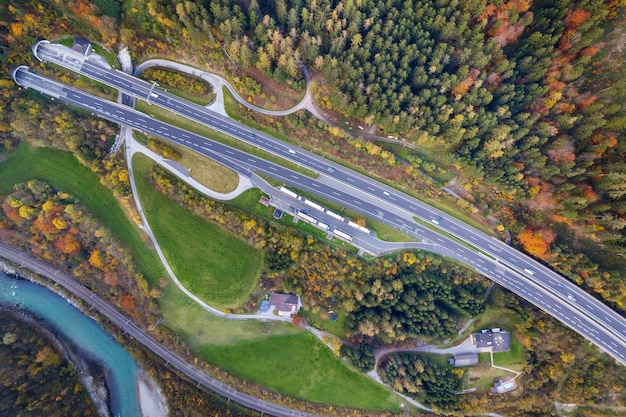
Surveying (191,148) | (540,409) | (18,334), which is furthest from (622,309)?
(18,334)

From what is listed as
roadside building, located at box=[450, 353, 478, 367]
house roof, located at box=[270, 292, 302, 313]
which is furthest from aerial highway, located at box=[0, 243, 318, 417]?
roadside building, located at box=[450, 353, 478, 367]

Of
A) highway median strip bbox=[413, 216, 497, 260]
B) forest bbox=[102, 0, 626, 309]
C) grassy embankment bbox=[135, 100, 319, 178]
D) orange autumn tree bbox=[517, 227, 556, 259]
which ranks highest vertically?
forest bbox=[102, 0, 626, 309]

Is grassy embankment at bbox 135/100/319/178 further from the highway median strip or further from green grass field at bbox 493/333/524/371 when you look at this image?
green grass field at bbox 493/333/524/371

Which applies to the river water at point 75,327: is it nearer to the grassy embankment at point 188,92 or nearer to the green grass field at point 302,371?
the green grass field at point 302,371

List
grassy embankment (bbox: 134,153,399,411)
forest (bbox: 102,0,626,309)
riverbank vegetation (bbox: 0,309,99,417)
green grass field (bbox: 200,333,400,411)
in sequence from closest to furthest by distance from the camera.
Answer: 1. forest (bbox: 102,0,626,309)
2. riverbank vegetation (bbox: 0,309,99,417)
3. grassy embankment (bbox: 134,153,399,411)
4. green grass field (bbox: 200,333,400,411)

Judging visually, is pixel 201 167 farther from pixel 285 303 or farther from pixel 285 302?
pixel 285 303

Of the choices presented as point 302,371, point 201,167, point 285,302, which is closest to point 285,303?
point 285,302
